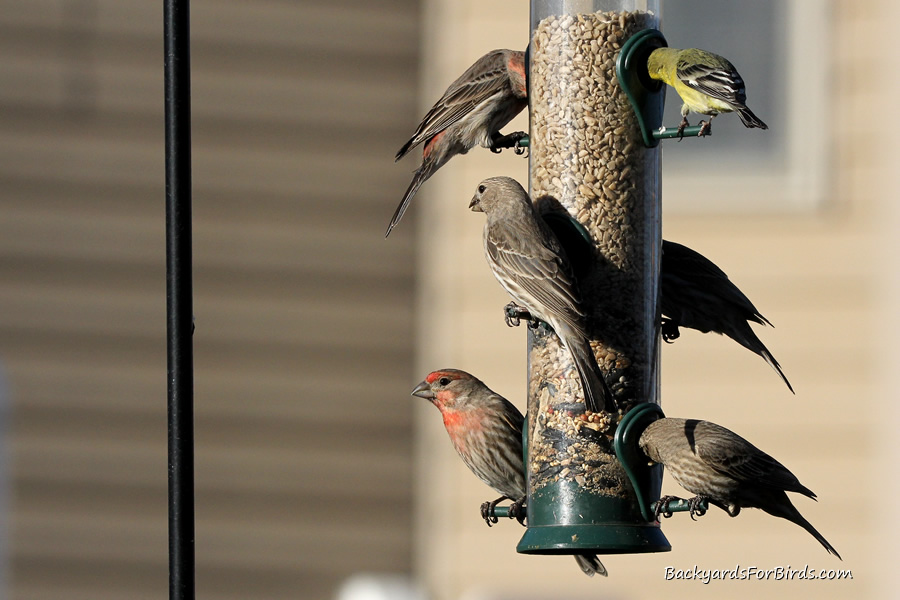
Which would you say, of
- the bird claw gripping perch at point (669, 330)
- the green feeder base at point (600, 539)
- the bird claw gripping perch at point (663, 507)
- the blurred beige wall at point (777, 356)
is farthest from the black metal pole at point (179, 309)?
the blurred beige wall at point (777, 356)

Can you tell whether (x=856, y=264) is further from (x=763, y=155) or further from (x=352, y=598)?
(x=352, y=598)

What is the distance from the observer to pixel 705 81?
682 centimetres

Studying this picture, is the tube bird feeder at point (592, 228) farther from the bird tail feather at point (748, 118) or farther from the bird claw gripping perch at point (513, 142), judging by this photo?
the bird tail feather at point (748, 118)

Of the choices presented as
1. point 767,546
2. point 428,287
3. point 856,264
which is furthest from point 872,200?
point 428,287

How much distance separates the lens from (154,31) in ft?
38.4

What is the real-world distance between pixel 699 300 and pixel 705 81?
1.20 meters

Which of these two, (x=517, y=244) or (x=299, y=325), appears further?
(x=299, y=325)

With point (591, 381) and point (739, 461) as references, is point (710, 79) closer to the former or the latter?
point (591, 381)

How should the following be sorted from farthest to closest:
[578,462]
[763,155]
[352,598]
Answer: [763,155]
[352,598]
[578,462]

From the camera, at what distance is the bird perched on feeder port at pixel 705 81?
6.81 metres

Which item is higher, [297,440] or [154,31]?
[154,31]

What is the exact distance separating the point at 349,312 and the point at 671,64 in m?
5.40

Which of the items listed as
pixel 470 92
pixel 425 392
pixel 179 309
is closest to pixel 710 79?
pixel 470 92

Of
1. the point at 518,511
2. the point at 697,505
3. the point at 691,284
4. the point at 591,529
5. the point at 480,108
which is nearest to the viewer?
the point at 697,505
